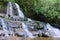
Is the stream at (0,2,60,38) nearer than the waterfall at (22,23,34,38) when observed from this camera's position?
Yes

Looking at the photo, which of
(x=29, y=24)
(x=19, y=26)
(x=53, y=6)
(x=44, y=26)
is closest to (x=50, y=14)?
(x=53, y=6)

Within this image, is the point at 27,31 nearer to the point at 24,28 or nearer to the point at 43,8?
the point at 24,28

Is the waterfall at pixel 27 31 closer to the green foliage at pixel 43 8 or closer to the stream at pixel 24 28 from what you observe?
the stream at pixel 24 28

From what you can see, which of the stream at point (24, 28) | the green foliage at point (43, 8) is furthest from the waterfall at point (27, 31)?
the green foliage at point (43, 8)

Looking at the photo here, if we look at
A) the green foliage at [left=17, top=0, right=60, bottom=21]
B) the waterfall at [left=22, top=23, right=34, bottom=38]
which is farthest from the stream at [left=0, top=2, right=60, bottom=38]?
the green foliage at [left=17, top=0, right=60, bottom=21]

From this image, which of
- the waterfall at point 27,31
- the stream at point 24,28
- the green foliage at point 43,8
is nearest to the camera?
the stream at point 24,28

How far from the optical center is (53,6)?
2420 cm

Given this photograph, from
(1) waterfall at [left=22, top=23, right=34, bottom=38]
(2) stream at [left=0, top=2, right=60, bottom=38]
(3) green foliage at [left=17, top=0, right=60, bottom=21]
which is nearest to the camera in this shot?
(2) stream at [left=0, top=2, right=60, bottom=38]

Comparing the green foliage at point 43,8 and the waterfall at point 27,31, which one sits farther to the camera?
the green foliage at point 43,8

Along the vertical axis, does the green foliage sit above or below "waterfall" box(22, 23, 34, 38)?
above

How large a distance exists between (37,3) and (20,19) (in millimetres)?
4306

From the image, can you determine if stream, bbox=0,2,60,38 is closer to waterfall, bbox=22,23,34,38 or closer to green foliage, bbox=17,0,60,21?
waterfall, bbox=22,23,34,38

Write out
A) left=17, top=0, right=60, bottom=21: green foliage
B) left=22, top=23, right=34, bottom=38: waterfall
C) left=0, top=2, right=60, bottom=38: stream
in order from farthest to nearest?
left=17, top=0, right=60, bottom=21: green foliage < left=22, top=23, right=34, bottom=38: waterfall < left=0, top=2, right=60, bottom=38: stream

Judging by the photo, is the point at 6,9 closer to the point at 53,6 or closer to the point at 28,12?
the point at 28,12
